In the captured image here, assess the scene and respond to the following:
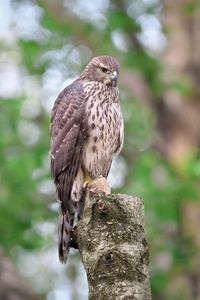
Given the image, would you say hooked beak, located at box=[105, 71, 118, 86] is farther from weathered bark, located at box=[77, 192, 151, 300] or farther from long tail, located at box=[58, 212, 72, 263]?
weathered bark, located at box=[77, 192, 151, 300]

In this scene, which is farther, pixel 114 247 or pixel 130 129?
pixel 130 129

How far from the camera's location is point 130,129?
11.5 metres

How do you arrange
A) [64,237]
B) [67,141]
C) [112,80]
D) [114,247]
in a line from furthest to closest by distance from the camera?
[112,80], [67,141], [64,237], [114,247]

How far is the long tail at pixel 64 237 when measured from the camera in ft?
19.9

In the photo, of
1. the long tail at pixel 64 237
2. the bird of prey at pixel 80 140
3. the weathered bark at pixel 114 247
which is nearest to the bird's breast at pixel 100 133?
the bird of prey at pixel 80 140

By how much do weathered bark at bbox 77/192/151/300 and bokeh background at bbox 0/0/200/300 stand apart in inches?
207

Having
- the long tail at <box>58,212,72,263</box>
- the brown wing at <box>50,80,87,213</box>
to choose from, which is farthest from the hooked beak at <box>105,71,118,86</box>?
the long tail at <box>58,212,72,263</box>

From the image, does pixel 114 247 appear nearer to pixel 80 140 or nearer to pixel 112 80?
pixel 80 140

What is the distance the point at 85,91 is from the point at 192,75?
6561 mm

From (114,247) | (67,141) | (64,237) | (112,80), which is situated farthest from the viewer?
(112,80)

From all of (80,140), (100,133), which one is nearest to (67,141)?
(80,140)

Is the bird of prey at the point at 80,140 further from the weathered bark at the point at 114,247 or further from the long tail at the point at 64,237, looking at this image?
the weathered bark at the point at 114,247

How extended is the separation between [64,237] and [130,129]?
538cm

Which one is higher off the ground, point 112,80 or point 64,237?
point 112,80
